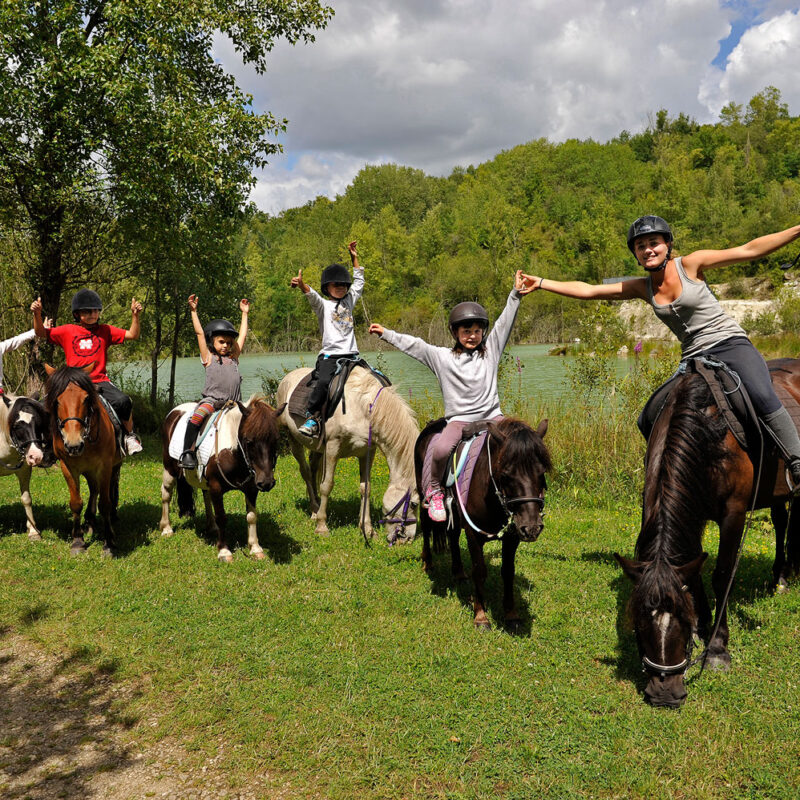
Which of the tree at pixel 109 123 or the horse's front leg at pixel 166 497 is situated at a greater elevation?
the tree at pixel 109 123

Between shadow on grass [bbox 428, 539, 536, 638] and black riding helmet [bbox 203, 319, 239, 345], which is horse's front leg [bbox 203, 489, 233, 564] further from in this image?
shadow on grass [bbox 428, 539, 536, 638]

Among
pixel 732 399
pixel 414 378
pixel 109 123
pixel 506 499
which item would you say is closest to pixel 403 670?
pixel 506 499

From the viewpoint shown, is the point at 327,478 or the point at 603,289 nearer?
the point at 603,289

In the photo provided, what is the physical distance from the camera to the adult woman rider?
4.37 metres

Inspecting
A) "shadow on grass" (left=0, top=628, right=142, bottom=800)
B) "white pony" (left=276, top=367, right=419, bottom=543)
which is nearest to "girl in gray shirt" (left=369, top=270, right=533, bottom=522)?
"white pony" (left=276, top=367, right=419, bottom=543)

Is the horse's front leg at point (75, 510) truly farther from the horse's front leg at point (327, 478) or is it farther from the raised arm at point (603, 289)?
the raised arm at point (603, 289)

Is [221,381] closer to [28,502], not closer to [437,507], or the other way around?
[28,502]

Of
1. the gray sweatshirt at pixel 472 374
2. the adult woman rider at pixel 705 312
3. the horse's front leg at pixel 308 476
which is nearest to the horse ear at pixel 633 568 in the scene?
the adult woman rider at pixel 705 312

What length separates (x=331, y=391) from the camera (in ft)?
25.3

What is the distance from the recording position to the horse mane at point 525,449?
4141mm

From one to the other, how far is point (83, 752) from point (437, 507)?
10.1ft

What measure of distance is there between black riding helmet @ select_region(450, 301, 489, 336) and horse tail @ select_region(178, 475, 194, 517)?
501 centimetres

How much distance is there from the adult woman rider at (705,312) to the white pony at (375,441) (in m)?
3.24

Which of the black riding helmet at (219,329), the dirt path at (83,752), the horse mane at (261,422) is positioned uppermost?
the black riding helmet at (219,329)
